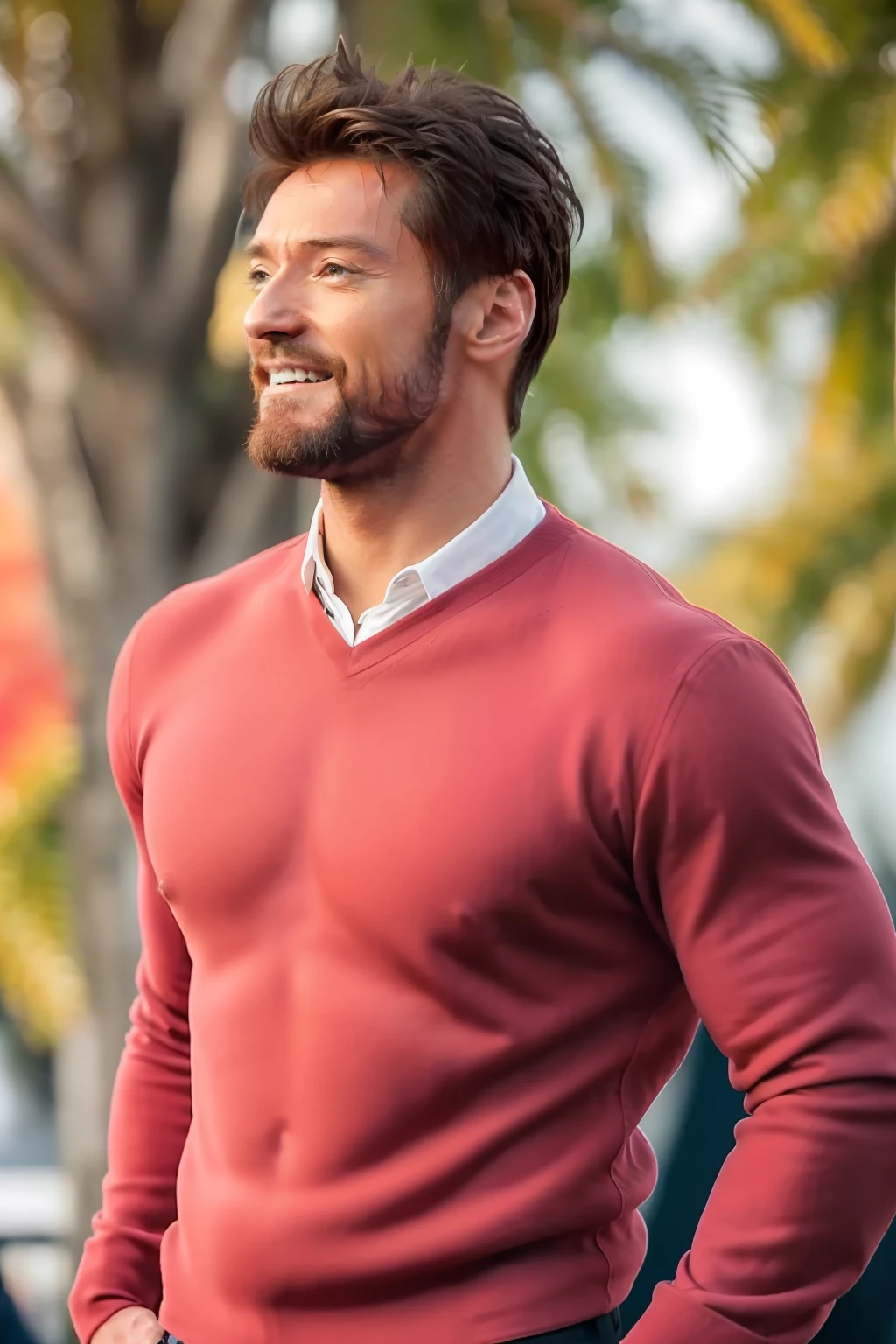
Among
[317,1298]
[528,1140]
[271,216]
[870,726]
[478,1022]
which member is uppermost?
[271,216]

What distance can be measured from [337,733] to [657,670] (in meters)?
0.32

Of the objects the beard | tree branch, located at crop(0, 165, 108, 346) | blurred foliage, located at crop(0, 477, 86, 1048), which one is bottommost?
blurred foliage, located at crop(0, 477, 86, 1048)

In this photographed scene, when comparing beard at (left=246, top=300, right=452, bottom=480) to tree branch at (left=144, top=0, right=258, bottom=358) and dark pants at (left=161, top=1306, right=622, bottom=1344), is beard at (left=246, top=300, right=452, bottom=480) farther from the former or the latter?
tree branch at (left=144, top=0, right=258, bottom=358)

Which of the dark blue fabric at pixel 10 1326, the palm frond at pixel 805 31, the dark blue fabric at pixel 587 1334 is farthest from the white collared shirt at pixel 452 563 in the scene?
the palm frond at pixel 805 31

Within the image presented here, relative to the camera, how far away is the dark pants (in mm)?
1426

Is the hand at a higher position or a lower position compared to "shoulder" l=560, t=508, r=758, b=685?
lower

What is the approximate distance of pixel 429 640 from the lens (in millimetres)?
1534

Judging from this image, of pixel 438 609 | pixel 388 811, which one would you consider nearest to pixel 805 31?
pixel 438 609

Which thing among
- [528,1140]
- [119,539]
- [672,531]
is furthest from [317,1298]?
[672,531]

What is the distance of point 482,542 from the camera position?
1576mm

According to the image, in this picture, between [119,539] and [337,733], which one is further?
[119,539]

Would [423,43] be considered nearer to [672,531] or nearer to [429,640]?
[429,640]

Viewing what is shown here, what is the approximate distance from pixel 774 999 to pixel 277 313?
2.56ft

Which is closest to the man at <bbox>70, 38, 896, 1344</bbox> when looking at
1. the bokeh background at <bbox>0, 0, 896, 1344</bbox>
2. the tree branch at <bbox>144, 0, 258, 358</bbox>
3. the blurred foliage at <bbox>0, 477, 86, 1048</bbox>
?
the bokeh background at <bbox>0, 0, 896, 1344</bbox>
